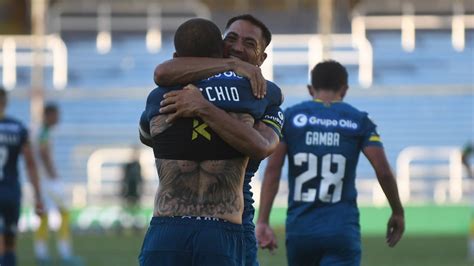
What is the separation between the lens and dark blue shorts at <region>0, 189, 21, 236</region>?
13922 mm

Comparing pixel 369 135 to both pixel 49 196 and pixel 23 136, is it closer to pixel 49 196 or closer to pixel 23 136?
pixel 23 136

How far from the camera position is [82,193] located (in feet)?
109

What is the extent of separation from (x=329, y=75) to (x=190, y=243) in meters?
3.21

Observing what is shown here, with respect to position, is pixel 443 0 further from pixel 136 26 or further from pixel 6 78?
pixel 6 78

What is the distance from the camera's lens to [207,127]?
552 centimetres

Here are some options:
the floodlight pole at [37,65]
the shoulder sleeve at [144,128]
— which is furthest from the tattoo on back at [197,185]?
the floodlight pole at [37,65]

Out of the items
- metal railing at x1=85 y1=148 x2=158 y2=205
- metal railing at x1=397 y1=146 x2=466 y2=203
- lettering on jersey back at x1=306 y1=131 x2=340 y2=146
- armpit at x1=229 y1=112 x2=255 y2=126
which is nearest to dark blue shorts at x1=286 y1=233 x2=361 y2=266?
lettering on jersey back at x1=306 y1=131 x2=340 y2=146

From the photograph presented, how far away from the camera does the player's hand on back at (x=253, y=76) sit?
5605 millimetres

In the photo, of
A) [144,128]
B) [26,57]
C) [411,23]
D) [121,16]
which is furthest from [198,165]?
[121,16]

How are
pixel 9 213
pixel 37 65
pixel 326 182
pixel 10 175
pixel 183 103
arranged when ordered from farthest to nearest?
pixel 37 65 → pixel 9 213 → pixel 10 175 → pixel 326 182 → pixel 183 103

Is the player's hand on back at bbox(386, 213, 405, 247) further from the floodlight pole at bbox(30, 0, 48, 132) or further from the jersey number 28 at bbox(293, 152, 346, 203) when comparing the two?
the floodlight pole at bbox(30, 0, 48, 132)

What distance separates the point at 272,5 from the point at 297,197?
32.5 meters

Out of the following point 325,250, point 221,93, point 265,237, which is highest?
point 221,93

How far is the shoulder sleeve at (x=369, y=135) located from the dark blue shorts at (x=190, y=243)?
2892 mm
